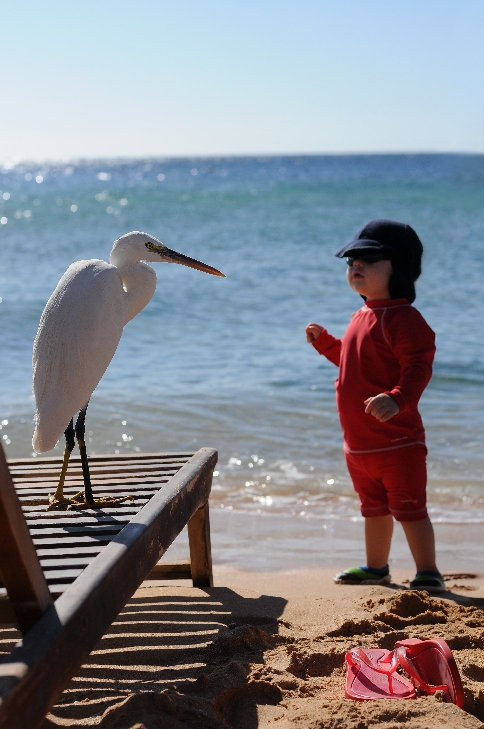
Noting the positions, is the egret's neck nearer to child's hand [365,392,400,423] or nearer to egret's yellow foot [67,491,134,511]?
egret's yellow foot [67,491,134,511]

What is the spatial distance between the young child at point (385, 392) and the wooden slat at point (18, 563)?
6.28 ft

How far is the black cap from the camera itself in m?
3.80

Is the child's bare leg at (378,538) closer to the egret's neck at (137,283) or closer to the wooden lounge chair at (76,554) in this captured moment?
the wooden lounge chair at (76,554)

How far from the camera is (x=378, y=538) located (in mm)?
3879

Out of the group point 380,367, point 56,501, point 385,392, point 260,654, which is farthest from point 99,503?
point 380,367

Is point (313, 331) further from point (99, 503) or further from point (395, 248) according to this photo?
point (99, 503)

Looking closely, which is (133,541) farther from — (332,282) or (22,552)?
(332,282)

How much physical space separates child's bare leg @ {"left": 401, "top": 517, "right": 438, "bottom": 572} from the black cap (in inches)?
38.6

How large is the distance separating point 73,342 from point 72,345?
12 mm

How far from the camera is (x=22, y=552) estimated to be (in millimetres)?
1778

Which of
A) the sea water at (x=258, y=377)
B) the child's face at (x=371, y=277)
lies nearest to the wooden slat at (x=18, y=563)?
the sea water at (x=258, y=377)

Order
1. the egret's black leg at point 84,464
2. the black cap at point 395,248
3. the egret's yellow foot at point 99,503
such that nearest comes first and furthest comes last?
the egret's yellow foot at point 99,503, the egret's black leg at point 84,464, the black cap at point 395,248

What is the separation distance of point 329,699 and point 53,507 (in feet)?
4.18

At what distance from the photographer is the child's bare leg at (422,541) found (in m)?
3.72
